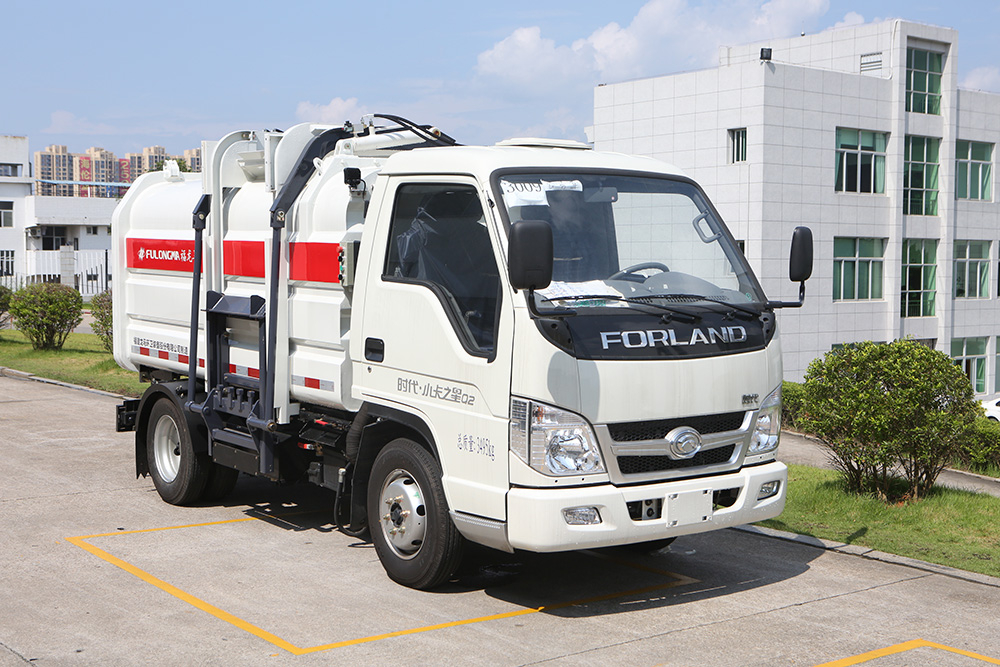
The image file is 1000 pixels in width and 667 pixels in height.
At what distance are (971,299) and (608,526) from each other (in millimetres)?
44299

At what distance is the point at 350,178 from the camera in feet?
25.4

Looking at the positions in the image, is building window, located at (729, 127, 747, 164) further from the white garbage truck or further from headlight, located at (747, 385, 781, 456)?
headlight, located at (747, 385, 781, 456)

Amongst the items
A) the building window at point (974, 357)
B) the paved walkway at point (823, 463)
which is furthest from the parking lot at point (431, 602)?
the building window at point (974, 357)

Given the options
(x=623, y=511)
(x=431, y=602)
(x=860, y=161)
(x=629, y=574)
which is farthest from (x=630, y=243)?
(x=860, y=161)

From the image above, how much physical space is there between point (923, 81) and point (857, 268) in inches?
315

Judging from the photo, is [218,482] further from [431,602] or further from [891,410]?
[891,410]

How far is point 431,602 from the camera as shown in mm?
7047

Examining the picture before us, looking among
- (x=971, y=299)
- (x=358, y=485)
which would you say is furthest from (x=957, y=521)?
(x=971, y=299)

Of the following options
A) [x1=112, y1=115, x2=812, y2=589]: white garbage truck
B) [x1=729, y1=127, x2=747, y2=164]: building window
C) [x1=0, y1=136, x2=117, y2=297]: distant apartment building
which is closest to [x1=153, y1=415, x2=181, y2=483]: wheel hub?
[x1=112, y1=115, x2=812, y2=589]: white garbage truck

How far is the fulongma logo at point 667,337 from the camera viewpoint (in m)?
6.48

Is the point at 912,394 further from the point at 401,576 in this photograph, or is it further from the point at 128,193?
the point at 128,193

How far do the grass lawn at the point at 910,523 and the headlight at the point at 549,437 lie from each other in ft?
11.1

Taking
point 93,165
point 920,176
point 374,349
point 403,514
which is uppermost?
point 93,165

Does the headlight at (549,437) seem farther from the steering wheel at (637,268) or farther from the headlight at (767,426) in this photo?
the headlight at (767,426)
